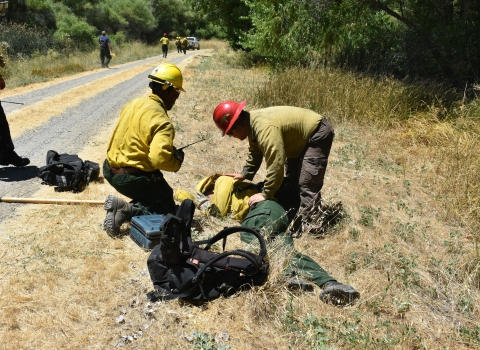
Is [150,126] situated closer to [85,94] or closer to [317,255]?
[317,255]

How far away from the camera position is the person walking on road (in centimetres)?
382

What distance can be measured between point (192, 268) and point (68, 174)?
2.68m

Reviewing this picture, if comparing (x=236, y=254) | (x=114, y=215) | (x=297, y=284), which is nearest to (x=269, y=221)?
(x=297, y=284)

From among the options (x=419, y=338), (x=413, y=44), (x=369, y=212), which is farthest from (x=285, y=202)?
(x=413, y=44)

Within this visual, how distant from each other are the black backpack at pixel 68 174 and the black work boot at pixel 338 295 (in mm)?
3190

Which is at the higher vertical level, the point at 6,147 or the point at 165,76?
the point at 165,76

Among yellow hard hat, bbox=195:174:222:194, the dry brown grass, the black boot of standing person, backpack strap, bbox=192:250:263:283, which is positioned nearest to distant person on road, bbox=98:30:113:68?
the black boot of standing person

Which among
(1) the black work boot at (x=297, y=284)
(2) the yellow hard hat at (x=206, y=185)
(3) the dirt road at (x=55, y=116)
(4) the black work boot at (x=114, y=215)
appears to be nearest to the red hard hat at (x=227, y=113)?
(2) the yellow hard hat at (x=206, y=185)

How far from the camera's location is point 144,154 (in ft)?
12.5

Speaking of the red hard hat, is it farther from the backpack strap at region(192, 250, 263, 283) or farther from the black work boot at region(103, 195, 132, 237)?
the backpack strap at region(192, 250, 263, 283)

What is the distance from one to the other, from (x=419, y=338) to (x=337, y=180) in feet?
11.3

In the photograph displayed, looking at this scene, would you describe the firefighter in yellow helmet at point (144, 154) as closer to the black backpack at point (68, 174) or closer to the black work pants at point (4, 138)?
the black backpack at point (68, 174)

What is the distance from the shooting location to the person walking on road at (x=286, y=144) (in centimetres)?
382

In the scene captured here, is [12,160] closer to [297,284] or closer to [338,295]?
[297,284]
